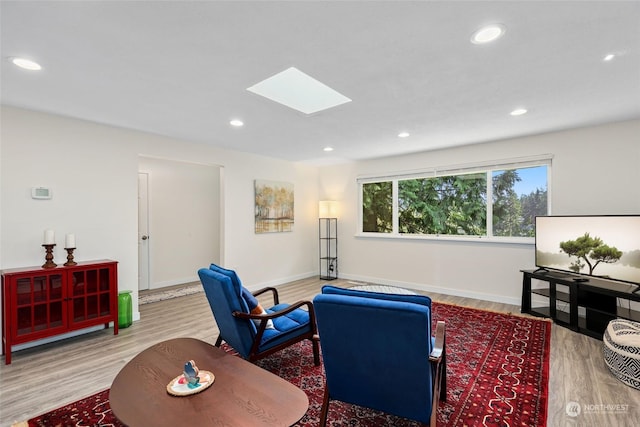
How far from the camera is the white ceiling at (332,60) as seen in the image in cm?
161

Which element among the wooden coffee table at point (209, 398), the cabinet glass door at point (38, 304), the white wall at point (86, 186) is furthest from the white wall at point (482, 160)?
the cabinet glass door at point (38, 304)

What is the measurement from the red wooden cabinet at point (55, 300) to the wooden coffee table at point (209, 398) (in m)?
1.87

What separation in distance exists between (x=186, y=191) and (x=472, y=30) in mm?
5636

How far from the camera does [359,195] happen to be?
614 centimetres

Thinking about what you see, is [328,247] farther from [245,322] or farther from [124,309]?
[245,322]

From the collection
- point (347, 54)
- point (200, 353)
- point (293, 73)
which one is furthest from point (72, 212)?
point (347, 54)

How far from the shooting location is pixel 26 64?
2.15 metres

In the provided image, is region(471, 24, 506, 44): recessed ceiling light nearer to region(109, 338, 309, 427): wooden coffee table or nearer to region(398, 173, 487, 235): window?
region(109, 338, 309, 427): wooden coffee table

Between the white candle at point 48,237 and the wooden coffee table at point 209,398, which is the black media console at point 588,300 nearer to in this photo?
the wooden coffee table at point 209,398

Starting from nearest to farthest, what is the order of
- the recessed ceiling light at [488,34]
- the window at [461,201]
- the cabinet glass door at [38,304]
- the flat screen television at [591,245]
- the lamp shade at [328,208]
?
the recessed ceiling light at [488,34] → the cabinet glass door at [38,304] → the flat screen television at [591,245] → the window at [461,201] → the lamp shade at [328,208]

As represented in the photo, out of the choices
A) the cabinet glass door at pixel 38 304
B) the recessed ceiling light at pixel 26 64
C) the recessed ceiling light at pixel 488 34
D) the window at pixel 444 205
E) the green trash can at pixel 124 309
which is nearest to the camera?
the recessed ceiling light at pixel 488 34

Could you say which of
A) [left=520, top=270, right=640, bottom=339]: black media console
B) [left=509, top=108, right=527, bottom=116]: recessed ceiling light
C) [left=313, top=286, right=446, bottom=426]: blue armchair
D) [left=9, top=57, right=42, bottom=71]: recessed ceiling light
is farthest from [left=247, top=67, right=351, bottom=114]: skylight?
[left=520, top=270, right=640, bottom=339]: black media console

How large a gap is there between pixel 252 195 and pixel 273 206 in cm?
52

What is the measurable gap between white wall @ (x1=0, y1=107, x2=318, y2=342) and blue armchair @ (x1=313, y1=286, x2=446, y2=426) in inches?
127
